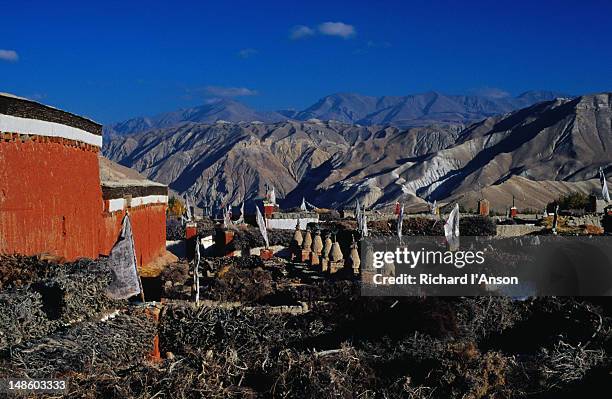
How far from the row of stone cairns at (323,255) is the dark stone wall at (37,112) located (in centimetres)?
741

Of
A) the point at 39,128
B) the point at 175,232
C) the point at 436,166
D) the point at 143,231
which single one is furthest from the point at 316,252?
the point at 436,166

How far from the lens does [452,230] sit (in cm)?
2355

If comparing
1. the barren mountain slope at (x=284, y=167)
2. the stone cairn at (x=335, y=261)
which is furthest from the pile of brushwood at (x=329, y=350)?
the barren mountain slope at (x=284, y=167)

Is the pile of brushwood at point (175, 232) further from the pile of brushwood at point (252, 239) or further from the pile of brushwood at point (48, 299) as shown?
the pile of brushwood at point (48, 299)

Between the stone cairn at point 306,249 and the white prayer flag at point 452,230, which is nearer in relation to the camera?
the white prayer flag at point 452,230

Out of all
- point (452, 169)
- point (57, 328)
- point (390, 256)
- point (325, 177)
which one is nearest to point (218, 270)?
point (390, 256)

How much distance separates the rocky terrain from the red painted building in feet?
205

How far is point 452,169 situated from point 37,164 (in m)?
122

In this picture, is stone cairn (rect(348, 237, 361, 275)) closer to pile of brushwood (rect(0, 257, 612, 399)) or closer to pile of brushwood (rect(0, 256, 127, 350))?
pile of brushwood (rect(0, 257, 612, 399))

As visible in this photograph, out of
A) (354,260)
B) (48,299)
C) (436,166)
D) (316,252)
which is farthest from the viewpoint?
(436,166)

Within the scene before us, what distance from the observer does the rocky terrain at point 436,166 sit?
10806 centimetres

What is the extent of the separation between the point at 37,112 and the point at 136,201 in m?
8.73

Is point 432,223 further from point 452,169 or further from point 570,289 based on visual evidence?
point 452,169

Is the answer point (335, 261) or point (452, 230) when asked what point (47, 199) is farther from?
point (452, 230)
